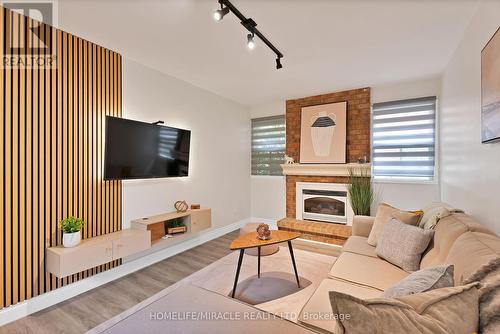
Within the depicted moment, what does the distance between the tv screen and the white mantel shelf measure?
2.13 m

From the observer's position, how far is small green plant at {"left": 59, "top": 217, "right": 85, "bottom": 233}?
2227mm

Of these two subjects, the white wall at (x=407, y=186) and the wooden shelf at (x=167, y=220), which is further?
the white wall at (x=407, y=186)

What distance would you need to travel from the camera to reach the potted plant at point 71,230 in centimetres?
219

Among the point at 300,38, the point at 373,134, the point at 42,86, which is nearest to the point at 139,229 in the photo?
the point at 42,86

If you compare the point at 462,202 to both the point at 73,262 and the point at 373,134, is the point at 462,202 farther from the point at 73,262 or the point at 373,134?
the point at 73,262

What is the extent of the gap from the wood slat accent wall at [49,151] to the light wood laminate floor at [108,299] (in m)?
0.22

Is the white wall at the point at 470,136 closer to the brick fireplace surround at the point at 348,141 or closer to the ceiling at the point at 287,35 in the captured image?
the ceiling at the point at 287,35

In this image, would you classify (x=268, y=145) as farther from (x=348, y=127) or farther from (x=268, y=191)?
(x=348, y=127)

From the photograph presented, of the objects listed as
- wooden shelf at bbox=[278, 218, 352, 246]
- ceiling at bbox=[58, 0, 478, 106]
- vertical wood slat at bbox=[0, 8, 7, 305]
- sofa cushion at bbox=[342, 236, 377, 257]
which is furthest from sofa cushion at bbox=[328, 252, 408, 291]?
vertical wood slat at bbox=[0, 8, 7, 305]

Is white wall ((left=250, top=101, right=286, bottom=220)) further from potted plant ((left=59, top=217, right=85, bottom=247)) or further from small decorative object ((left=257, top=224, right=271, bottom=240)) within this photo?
potted plant ((left=59, top=217, right=85, bottom=247))

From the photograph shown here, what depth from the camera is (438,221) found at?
1993mm

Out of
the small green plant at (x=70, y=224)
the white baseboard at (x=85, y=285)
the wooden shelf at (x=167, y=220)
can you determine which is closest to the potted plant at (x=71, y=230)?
the small green plant at (x=70, y=224)

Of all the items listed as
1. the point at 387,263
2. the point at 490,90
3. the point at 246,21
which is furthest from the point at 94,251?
the point at 490,90

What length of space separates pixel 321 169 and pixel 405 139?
142 centimetres
